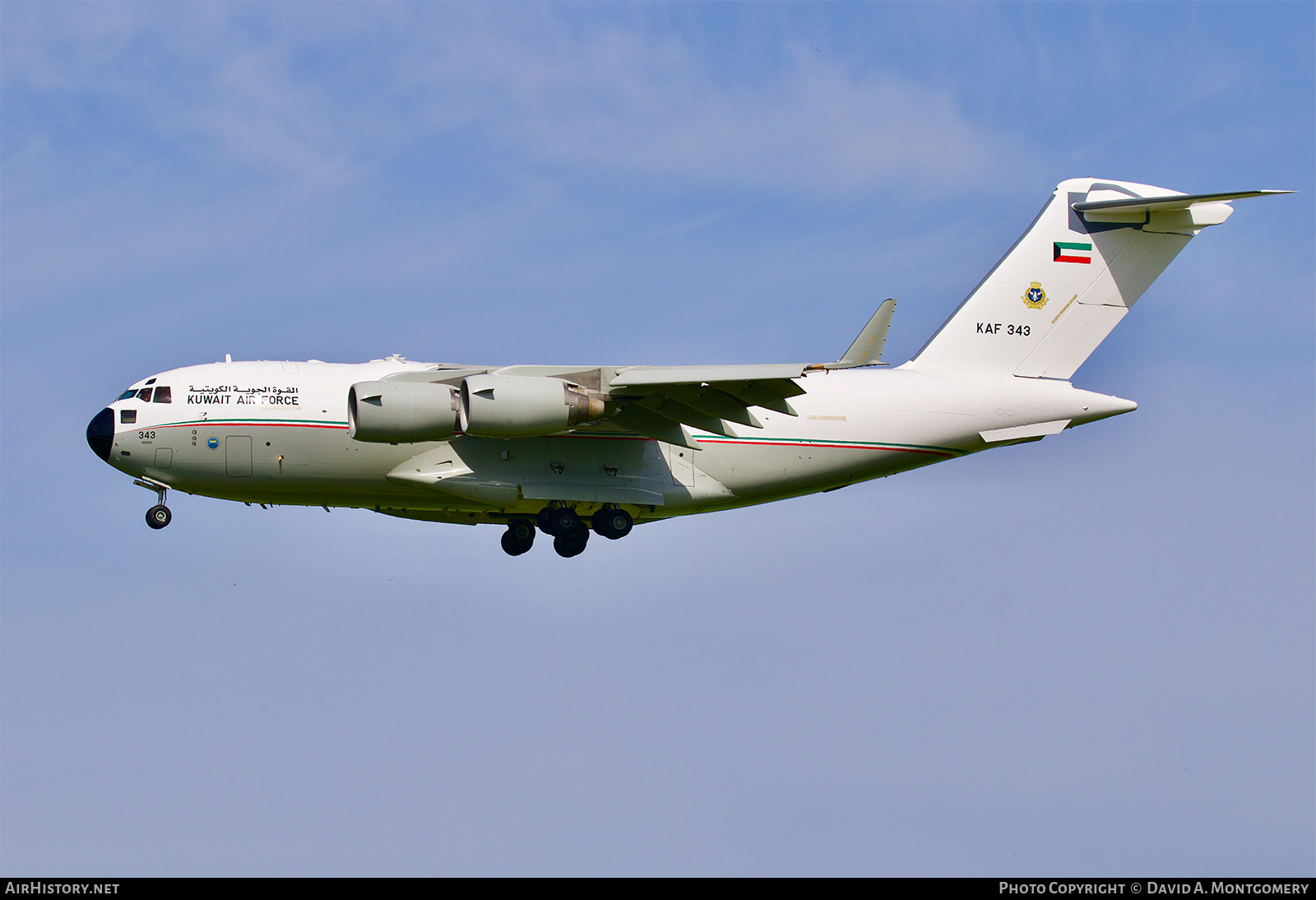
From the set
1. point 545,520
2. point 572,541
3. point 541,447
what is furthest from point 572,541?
point 541,447

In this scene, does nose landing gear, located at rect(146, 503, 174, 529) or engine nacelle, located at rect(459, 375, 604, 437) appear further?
→ nose landing gear, located at rect(146, 503, 174, 529)

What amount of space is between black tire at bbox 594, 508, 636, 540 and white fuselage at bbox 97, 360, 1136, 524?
0.66 ft

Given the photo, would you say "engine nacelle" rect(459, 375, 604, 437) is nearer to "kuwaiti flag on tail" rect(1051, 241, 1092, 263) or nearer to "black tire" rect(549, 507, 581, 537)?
"black tire" rect(549, 507, 581, 537)

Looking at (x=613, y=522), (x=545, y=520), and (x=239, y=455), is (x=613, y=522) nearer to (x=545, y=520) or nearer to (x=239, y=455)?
(x=545, y=520)

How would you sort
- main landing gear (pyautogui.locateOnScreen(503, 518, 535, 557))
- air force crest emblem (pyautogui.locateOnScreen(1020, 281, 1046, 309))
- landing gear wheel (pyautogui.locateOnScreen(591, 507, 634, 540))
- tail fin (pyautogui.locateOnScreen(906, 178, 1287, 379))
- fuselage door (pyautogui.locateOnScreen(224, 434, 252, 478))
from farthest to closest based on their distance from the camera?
1. air force crest emblem (pyautogui.locateOnScreen(1020, 281, 1046, 309))
2. tail fin (pyautogui.locateOnScreen(906, 178, 1287, 379))
3. main landing gear (pyautogui.locateOnScreen(503, 518, 535, 557))
4. landing gear wheel (pyautogui.locateOnScreen(591, 507, 634, 540))
5. fuselage door (pyautogui.locateOnScreen(224, 434, 252, 478))

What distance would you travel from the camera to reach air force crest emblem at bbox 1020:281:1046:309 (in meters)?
18.6

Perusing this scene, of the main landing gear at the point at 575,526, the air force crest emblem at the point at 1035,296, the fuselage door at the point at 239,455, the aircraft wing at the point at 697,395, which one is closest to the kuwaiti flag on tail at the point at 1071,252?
the air force crest emblem at the point at 1035,296

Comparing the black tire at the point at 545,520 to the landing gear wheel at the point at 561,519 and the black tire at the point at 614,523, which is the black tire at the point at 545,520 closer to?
the landing gear wheel at the point at 561,519

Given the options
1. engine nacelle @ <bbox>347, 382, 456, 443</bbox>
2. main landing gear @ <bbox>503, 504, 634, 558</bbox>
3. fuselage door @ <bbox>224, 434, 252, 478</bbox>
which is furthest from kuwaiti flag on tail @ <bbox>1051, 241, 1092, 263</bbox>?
fuselage door @ <bbox>224, 434, 252, 478</bbox>

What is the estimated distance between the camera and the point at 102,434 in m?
16.2

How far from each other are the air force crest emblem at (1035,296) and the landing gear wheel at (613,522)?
5805 mm

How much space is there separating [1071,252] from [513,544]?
795cm

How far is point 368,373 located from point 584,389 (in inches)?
105

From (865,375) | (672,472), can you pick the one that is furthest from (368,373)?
(865,375)
